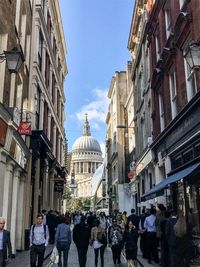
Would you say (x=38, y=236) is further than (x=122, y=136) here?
No

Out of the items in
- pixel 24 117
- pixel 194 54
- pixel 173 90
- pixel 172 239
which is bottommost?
pixel 172 239

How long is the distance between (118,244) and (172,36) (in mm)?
9185

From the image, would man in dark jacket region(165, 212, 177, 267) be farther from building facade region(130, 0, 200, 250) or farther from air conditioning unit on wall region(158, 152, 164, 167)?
air conditioning unit on wall region(158, 152, 164, 167)

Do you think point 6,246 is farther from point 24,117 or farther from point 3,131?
point 24,117

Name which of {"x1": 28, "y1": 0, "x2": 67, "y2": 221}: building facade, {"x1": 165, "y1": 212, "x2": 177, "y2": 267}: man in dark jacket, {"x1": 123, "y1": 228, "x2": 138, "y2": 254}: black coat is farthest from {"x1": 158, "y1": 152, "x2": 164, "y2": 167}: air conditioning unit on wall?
{"x1": 165, "y1": 212, "x2": 177, "y2": 267}: man in dark jacket

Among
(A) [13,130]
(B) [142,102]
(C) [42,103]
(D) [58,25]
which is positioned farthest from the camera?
(D) [58,25]

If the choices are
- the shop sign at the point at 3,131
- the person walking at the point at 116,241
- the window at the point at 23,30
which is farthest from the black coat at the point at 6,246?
the window at the point at 23,30

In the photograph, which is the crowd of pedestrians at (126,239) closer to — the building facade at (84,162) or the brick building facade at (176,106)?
the brick building facade at (176,106)

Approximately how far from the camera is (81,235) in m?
11.6

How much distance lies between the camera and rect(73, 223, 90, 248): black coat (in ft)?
37.9

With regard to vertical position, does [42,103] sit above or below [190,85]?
above

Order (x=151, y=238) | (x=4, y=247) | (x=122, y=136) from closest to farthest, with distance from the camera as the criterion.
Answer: (x=4, y=247)
(x=151, y=238)
(x=122, y=136)

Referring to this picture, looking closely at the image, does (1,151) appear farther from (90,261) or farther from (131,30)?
(131,30)

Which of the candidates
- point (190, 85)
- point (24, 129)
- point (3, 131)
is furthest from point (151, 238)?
point (24, 129)
